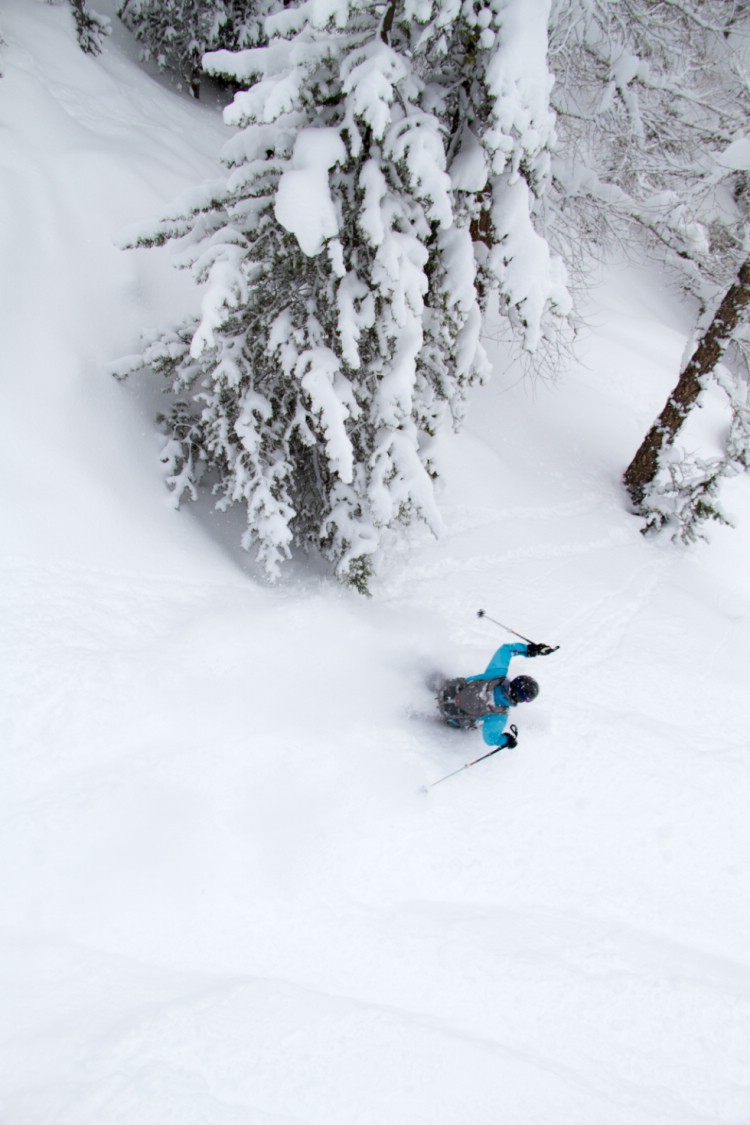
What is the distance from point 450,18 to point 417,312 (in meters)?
2.42

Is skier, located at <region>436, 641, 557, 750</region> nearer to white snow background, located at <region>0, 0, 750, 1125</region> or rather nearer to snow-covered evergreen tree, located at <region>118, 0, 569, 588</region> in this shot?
white snow background, located at <region>0, 0, 750, 1125</region>

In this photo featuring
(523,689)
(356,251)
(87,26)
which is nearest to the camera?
(523,689)

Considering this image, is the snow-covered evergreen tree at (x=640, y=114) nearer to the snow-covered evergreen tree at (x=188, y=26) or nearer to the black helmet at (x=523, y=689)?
the black helmet at (x=523, y=689)

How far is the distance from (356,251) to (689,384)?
6520 millimetres

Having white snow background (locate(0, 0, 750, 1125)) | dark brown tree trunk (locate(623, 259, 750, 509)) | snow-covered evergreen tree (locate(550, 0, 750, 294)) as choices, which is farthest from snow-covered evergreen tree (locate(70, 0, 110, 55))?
dark brown tree trunk (locate(623, 259, 750, 509))

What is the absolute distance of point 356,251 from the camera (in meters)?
6.62

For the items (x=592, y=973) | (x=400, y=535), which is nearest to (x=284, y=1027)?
(x=592, y=973)

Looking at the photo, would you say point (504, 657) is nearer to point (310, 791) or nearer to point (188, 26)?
point (310, 791)

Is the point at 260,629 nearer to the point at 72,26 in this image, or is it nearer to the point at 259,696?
the point at 259,696

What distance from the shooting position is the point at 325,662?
7969 millimetres

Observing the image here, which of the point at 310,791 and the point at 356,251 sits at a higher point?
the point at 356,251

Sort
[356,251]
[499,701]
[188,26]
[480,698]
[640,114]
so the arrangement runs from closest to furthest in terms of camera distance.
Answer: [356,251] → [499,701] → [480,698] → [640,114] → [188,26]

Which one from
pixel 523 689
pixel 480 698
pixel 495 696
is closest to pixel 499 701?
pixel 495 696

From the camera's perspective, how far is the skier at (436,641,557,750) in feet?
21.5
